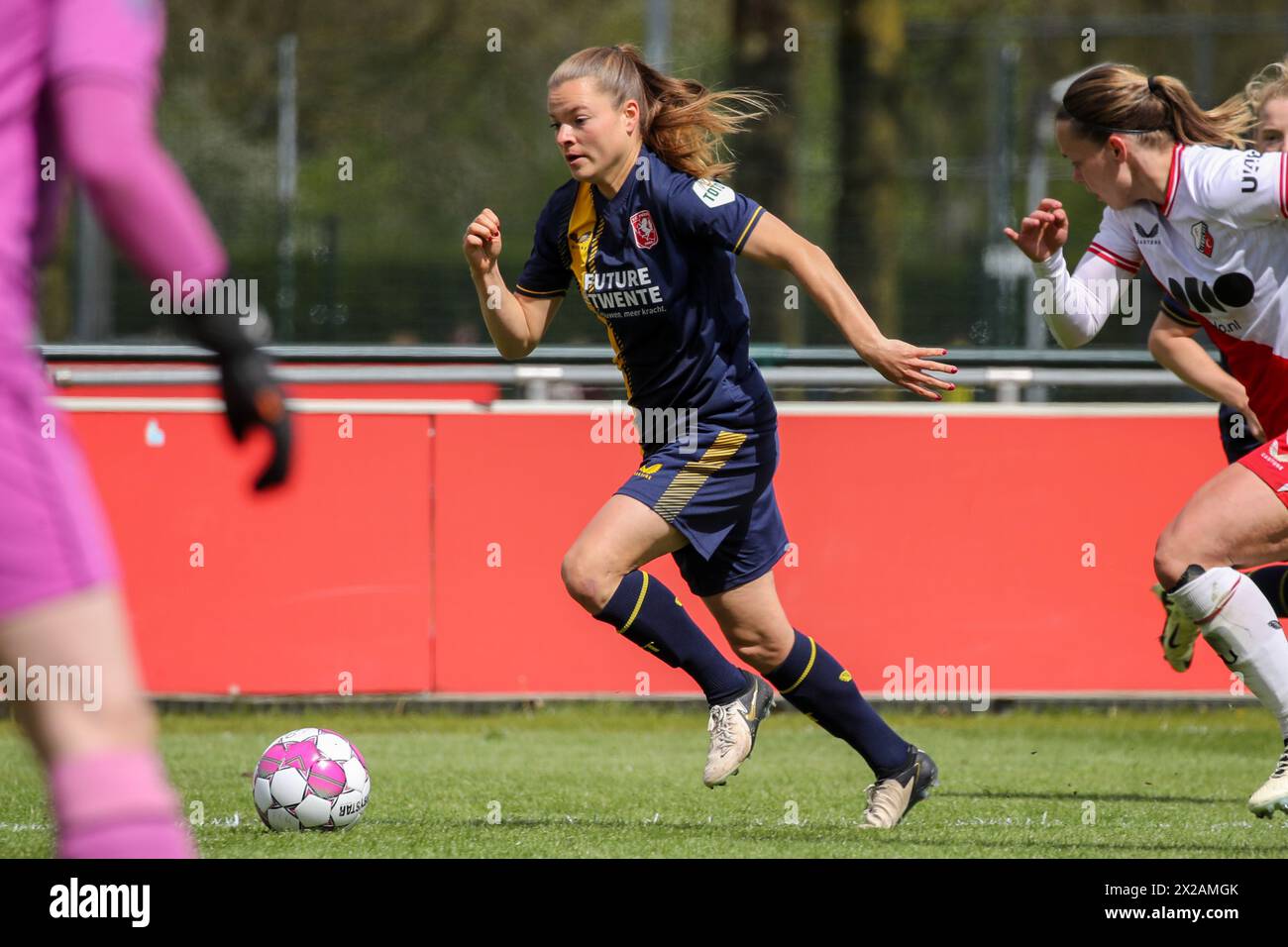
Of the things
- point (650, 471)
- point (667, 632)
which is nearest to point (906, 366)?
point (650, 471)

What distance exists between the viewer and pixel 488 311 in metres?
5.39

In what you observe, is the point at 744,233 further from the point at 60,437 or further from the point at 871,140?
the point at 871,140

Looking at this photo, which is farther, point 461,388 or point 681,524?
point 461,388

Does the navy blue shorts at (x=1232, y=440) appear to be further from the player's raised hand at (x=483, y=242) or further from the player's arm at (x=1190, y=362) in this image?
the player's raised hand at (x=483, y=242)

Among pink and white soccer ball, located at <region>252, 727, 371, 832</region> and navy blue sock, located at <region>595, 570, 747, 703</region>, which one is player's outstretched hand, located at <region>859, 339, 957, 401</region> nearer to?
navy blue sock, located at <region>595, 570, 747, 703</region>

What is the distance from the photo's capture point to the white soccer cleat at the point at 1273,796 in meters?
Result: 4.64

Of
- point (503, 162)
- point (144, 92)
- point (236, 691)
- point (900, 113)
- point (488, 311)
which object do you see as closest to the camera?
point (144, 92)

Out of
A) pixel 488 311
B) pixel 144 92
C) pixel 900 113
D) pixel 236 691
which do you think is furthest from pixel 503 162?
pixel 144 92

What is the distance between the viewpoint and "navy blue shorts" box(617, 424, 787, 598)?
5.12 m

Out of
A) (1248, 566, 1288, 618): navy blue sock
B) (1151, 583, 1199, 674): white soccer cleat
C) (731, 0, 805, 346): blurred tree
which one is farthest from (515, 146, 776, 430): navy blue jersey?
(731, 0, 805, 346): blurred tree

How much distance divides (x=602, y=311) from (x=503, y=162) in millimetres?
10135

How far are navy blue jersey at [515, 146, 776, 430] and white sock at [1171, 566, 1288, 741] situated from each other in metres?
1.34

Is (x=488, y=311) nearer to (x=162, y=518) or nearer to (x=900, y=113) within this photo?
(x=162, y=518)

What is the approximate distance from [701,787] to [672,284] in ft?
6.85
